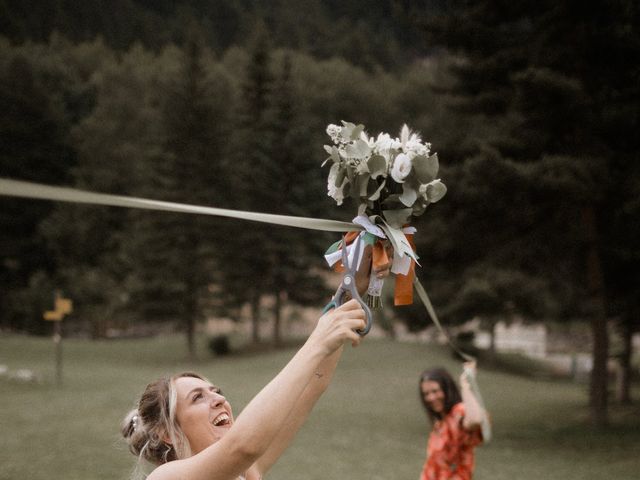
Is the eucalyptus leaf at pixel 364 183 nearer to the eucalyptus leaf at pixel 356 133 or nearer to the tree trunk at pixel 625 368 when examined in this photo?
the eucalyptus leaf at pixel 356 133

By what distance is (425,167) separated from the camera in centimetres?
214

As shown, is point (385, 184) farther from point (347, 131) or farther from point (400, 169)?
point (347, 131)

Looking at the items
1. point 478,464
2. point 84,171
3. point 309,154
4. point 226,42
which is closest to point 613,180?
point 478,464

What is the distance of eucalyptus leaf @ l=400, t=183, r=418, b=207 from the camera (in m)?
2.13

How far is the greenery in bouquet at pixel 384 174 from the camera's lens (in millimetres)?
2137

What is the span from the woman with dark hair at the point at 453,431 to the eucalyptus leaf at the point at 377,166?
10.9 feet

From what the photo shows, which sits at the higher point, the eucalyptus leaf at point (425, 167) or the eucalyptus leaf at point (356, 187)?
the eucalyptus leaf at point (425, 167)

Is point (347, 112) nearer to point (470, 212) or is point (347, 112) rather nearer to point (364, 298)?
point (470, 212)

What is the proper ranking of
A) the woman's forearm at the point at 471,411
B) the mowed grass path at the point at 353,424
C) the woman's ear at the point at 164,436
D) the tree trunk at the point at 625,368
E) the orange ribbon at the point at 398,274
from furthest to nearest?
the tree trunk at the point at 625,368 → the mowed grass path at the point at 353,424 → the woman's forearm at the point at 471,411 → the woman's ear at the point at 164,436 → the orange ribbon at the point at 398,274

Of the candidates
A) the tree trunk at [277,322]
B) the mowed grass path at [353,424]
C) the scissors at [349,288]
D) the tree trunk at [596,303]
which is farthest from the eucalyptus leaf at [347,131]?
the tree trunk at [277,322]

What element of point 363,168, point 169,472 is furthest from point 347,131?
point 169,472

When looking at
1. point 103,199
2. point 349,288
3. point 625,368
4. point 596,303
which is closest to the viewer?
point 103,199

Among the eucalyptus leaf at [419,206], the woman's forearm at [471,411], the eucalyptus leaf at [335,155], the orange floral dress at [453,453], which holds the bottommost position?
the orange floral dress at [453,453]

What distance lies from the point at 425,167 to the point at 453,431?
11.8 ft
